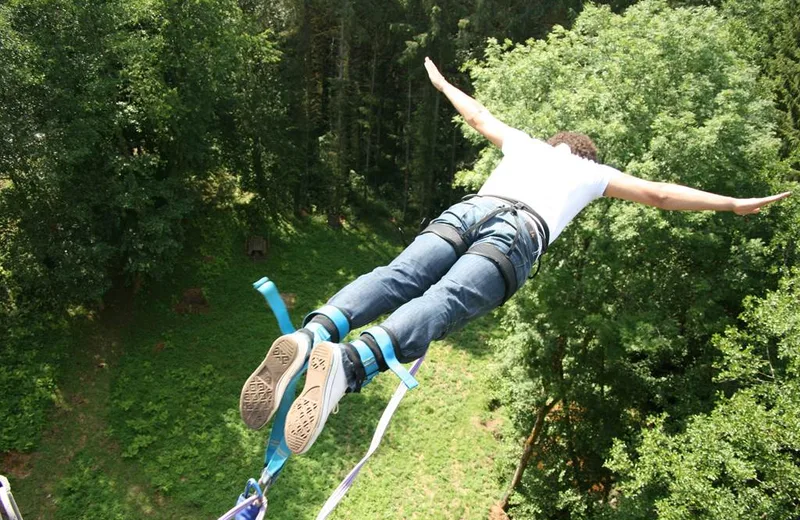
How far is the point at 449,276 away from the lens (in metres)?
2.88

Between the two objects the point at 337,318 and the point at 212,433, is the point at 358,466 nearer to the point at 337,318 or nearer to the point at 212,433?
the point at 337,318

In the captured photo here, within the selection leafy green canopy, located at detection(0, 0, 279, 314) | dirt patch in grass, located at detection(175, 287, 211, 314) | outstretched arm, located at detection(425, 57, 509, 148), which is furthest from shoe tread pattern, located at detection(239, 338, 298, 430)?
dirt patch in grass, located at detection(175, 287, 211, 314)

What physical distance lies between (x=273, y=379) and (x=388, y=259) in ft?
45.9

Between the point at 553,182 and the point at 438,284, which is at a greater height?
the point at 553,182

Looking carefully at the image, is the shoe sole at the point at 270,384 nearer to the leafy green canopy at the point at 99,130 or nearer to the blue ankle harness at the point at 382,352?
the blue ankle harness at the point at 382,352

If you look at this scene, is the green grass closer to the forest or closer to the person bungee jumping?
the forest

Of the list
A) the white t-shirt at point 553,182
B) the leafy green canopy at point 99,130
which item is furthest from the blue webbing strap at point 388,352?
the leafy green canopy at point 99,130

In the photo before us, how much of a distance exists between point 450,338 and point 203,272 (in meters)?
6.52

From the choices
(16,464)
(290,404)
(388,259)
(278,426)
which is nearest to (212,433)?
→ (16,464)

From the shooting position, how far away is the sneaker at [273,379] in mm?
2584

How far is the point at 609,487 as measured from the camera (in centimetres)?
888

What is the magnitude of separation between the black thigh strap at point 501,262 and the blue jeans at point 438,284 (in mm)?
26

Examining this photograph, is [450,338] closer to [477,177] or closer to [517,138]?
[477,177]

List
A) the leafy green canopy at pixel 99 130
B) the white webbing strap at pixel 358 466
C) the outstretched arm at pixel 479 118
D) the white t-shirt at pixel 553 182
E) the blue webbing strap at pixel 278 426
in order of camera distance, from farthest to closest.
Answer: the leafy green canopy at pixel 99 130 → the outstretched arm at pixel 479 118 → the white t-shirt at pixel 553 182 → the blue webbing strap at pixel 278 426 → the white webbing strap at pixel 358 466
